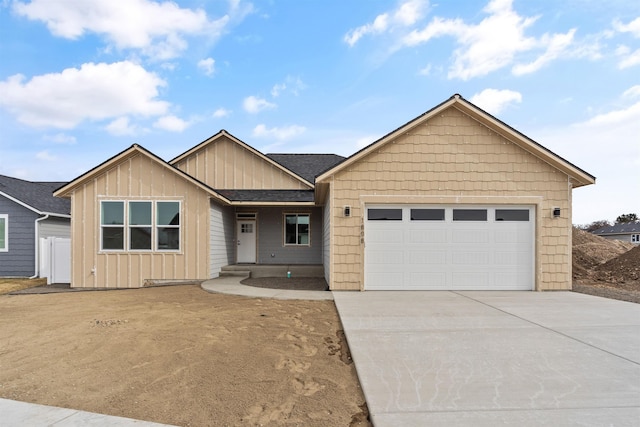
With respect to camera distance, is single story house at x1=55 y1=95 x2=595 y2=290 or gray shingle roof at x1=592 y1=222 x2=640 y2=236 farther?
gray shingle roof at x1=592 y1=222 x2=640 y2=236

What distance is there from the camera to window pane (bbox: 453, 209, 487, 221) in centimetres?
1023

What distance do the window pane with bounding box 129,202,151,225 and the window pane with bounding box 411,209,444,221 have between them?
866 centimetres

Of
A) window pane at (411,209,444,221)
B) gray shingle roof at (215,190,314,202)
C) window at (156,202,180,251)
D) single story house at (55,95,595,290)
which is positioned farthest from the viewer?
gray shingle roof at (215,190,314,202)

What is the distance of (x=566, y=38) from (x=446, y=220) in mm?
6306

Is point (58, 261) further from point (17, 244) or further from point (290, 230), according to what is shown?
point (290, 230)

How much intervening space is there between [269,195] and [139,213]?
15.6 feet

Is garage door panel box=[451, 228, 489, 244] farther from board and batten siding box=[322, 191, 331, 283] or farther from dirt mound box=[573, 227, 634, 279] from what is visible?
dirt mound box=[573, 227, 634, 279]

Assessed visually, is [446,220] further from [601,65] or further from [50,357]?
[50,357]

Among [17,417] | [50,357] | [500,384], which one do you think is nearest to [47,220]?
[50,357]

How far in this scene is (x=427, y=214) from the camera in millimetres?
10211

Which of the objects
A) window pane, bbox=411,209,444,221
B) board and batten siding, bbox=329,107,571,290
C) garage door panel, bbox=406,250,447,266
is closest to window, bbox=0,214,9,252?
board and batten siding, bbox=329,107,571,290

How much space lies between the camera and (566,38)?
10297mm

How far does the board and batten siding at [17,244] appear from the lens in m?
14.7

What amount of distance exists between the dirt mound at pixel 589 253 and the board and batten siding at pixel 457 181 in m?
Result: 5.88
